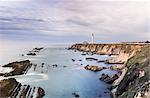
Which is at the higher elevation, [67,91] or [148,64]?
[148,64]

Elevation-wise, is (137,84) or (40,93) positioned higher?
(137,84)

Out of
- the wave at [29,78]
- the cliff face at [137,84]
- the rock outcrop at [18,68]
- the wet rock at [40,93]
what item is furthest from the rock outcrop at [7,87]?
the cliff face at [137,84]

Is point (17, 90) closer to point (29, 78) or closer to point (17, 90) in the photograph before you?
point (17, 90)

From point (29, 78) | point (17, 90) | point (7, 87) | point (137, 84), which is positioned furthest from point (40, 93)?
point (137, 84)

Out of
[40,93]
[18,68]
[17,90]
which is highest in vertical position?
[18,68]

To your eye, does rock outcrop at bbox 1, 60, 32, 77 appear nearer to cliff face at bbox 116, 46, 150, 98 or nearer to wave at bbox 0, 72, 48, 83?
wave at bbox 0, 72, 48, 83

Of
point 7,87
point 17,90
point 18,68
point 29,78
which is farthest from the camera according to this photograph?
point 18,68

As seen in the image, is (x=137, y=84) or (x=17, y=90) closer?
(x=137, y=84)

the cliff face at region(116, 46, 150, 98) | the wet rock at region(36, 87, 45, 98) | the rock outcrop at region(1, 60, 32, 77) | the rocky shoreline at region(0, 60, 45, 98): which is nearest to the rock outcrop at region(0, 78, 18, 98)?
the rocky shoreline at region(0, 60, 45, 98)

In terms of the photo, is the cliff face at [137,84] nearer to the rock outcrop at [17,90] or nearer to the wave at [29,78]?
the rock outcrop at [17,90]

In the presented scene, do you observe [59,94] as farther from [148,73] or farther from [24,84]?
[148,73]

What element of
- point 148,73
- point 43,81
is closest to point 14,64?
point 43,81
